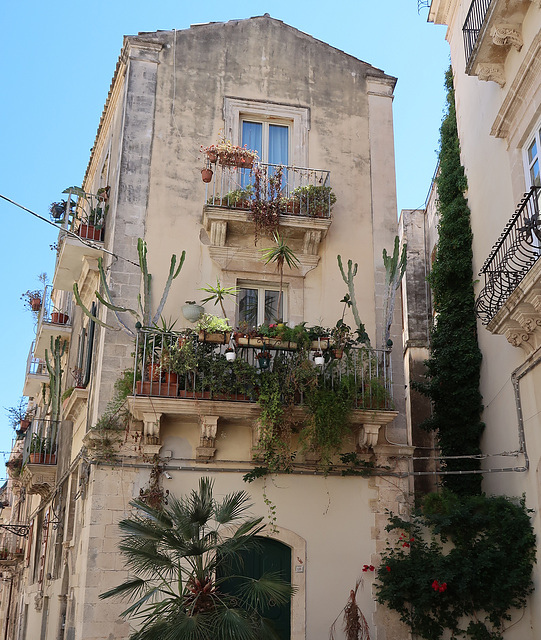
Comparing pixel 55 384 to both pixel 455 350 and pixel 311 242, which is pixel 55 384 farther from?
pixel 455 350

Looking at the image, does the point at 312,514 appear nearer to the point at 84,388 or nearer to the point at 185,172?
A: the point at 84,388

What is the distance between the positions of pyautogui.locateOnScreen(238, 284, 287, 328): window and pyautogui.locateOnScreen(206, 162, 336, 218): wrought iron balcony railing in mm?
1312

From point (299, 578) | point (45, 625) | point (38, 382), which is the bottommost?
point (45, 625)

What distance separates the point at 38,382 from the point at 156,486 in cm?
1183

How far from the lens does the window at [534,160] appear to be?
34.5 ft

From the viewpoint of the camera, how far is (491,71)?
11.8 metres

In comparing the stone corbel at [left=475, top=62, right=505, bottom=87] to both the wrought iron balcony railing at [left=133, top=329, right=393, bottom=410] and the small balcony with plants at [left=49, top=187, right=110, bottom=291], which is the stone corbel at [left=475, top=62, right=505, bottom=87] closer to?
the wrought iron balcony railing at [left=133, top=329, right=393, bottom=410]

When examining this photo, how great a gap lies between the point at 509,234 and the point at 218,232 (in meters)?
4.55

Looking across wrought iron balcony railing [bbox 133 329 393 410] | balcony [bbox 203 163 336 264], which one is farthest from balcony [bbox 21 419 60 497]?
balcony [bbox 203 163 336 264]

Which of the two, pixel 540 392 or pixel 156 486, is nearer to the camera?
pixel 540 392

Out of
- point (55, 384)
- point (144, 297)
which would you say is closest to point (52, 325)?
point (55, 384)

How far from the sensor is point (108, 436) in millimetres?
11523

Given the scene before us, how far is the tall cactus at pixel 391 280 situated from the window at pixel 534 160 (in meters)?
2.33

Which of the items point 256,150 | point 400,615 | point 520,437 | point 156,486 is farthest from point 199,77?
point 400,615
